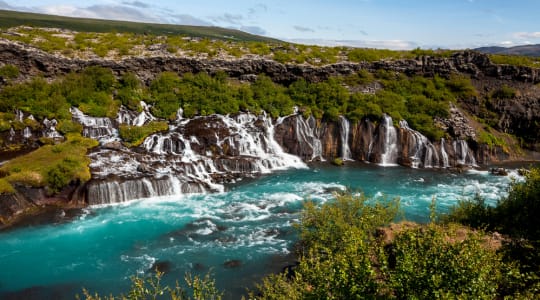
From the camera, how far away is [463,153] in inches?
2205

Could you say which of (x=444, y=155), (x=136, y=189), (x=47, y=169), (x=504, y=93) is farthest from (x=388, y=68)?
(x=47, y=169)

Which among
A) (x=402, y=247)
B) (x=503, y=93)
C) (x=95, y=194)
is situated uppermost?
(x=503, y=93)

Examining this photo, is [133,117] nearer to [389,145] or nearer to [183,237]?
[183,237]

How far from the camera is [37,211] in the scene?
35625mm

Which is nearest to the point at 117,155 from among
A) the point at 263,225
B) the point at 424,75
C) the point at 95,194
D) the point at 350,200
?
the point at 95,194

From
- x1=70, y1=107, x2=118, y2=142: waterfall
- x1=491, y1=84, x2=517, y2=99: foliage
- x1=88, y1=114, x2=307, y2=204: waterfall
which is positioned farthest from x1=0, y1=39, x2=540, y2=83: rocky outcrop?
x1=88, y1=114, x2=307, y2=204: waterfall

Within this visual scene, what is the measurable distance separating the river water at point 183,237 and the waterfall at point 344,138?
9.71 metres

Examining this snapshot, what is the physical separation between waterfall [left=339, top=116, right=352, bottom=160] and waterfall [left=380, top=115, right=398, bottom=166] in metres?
4.89

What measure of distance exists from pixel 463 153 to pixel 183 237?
4242 centimetres

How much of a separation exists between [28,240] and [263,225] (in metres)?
18.9

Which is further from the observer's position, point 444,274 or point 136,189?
point 136,189

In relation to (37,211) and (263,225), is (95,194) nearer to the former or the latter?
(37,211)

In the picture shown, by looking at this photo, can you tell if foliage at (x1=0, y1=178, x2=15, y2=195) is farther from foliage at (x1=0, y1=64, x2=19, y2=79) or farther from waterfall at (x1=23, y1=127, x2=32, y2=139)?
foliage at (x1=0, y1=64, x2=19, y2=79)

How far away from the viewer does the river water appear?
2652 cm
